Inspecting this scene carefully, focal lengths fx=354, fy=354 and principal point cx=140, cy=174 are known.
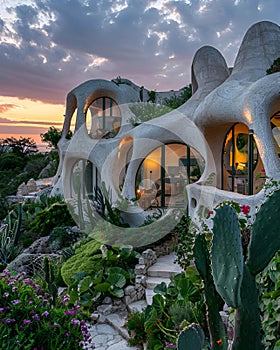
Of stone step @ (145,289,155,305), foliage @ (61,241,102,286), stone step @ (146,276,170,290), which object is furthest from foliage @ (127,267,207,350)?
foliage @ (61,241,102,286)

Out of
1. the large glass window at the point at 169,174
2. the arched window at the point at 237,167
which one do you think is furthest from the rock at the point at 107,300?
the large glass window at the point at 169,174

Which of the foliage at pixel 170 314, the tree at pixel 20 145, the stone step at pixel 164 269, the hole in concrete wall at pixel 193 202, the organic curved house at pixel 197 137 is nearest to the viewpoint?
the foliage at pixel 170 314

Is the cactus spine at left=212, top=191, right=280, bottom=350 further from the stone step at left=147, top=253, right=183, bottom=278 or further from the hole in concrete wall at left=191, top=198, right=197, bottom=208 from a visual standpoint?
the hole in concrete wall at left=191, top=198, right=197, bottom=208

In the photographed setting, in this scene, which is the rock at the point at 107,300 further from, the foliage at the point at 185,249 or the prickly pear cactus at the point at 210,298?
the prickly pear cactus at the point at 210,298

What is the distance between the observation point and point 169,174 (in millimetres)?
15859

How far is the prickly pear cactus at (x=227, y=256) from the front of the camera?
88.7 inches

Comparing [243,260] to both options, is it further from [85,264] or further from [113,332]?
[85,264]

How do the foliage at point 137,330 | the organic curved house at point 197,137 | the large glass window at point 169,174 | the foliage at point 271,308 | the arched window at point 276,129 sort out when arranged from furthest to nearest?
the large glass window at point 169,174
the arched window at point 276,129
the organic curved house at point 197,137
the foliage at point 137,330
the foliage at point 271,308

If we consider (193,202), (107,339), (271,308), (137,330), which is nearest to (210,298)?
(271,308)

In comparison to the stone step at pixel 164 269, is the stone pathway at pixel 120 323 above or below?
below

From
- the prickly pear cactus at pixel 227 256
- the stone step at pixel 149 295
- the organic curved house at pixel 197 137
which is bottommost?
the stone step at pixel 149 295

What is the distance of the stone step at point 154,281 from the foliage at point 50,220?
644 centimetres

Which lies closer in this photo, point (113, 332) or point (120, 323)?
point (113, 332)

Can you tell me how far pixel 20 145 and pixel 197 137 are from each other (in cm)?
3423
